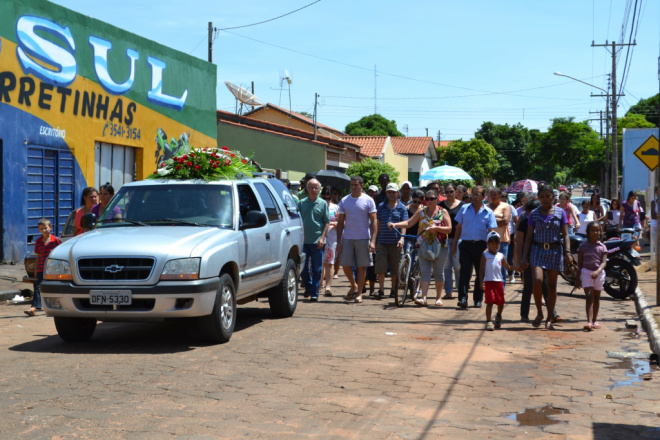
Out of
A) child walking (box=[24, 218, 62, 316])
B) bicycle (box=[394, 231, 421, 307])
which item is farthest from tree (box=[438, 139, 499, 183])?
child walking (box=[24, 218, 62, 316])

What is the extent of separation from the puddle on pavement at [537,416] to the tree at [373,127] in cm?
8606

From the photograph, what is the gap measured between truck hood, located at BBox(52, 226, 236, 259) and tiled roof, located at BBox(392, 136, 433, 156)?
74376mm

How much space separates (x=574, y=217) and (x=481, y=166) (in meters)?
68.0

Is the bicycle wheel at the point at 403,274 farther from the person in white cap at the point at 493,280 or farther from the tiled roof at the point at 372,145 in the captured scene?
the tiled roof at the point at 372,145

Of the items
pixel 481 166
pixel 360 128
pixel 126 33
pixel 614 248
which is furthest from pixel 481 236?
pixel 360 128

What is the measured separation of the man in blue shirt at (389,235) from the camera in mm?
13625

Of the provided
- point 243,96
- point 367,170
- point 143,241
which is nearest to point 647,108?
point 367,170

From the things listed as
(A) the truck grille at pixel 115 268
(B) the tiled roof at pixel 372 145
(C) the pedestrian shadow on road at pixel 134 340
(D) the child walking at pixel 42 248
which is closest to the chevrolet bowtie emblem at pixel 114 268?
(A) the truck grille at pixel 115 268

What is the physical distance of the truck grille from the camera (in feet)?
27.5

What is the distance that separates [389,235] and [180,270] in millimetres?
5833

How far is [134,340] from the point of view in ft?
30.7

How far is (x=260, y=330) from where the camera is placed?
401 inches

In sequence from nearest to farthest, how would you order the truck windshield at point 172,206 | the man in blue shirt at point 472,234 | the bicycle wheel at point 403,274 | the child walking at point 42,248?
the truck windshield at point 172,206 < the child walking at point 42,248 < the man in blue shirt at point 472,234 < the bicycle wheel at point 403,274

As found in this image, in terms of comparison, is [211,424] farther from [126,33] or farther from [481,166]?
[481,166]
